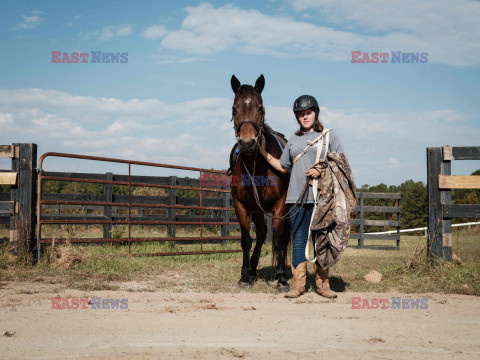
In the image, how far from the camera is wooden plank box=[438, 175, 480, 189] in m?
5.94

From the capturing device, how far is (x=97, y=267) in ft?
19.9

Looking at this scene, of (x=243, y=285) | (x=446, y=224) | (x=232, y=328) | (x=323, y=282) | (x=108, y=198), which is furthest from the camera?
(x=108, y=198)

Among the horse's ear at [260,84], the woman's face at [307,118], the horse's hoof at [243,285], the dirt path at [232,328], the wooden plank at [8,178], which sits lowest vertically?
the horse's hoof at [243,285]

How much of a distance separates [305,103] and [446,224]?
124 inches

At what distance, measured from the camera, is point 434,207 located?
6125 millimetres

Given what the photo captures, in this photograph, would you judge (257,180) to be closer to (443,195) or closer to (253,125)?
(253,125)

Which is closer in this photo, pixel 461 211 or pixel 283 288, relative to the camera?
pixel 283 288

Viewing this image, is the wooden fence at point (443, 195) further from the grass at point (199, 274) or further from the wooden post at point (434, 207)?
the grass at point (199, 274)

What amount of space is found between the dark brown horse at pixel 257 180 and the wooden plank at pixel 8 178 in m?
3.46

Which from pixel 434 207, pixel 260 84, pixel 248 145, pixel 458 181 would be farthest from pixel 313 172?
pixel 458 181

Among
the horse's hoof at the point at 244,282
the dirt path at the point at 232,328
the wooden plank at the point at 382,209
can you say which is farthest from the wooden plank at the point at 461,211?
the wooden plank at the point at 382,209

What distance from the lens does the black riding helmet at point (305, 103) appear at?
14.8 ft

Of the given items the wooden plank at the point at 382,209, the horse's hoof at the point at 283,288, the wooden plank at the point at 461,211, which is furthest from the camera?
A: the wooden plank at the point at 382,209

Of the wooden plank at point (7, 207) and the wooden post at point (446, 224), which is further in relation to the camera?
the wooden plank at point (7, 207)
